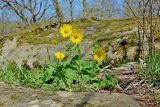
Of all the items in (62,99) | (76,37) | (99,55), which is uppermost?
(76,37)

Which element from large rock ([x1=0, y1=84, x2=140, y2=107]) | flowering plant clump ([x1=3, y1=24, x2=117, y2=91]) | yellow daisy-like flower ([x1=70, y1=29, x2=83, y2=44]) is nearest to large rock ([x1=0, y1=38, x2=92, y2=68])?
flowering plant clump ([x1=3, y1=24, x2=117, y2=91])

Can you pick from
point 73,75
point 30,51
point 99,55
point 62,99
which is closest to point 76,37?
point 99,55

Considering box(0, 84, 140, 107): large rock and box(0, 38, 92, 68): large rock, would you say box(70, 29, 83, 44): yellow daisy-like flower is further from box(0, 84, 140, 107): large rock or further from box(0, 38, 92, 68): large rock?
box(0, 38, 92, 68): large rock

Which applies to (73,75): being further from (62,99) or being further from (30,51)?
(30,51)

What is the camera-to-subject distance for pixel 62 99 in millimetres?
3055

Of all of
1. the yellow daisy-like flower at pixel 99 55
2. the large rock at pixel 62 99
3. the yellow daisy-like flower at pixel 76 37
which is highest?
the yellow daisy-like flower at pixel 76 37

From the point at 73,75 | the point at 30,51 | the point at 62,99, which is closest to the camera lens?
the point at 62,99

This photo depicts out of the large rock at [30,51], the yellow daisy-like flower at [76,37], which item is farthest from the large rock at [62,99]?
the large rock at [30,51]

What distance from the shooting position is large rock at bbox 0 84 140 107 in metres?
2.98

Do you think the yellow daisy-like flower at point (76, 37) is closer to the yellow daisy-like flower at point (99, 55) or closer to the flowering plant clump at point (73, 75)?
the flowering plant clump at point (73, 75)

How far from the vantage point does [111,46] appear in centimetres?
614

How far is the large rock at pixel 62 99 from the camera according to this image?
2981 mm

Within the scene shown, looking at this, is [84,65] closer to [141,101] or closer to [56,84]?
[56,84]

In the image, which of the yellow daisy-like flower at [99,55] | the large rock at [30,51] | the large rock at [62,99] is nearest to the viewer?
the large rock at [62,99]
